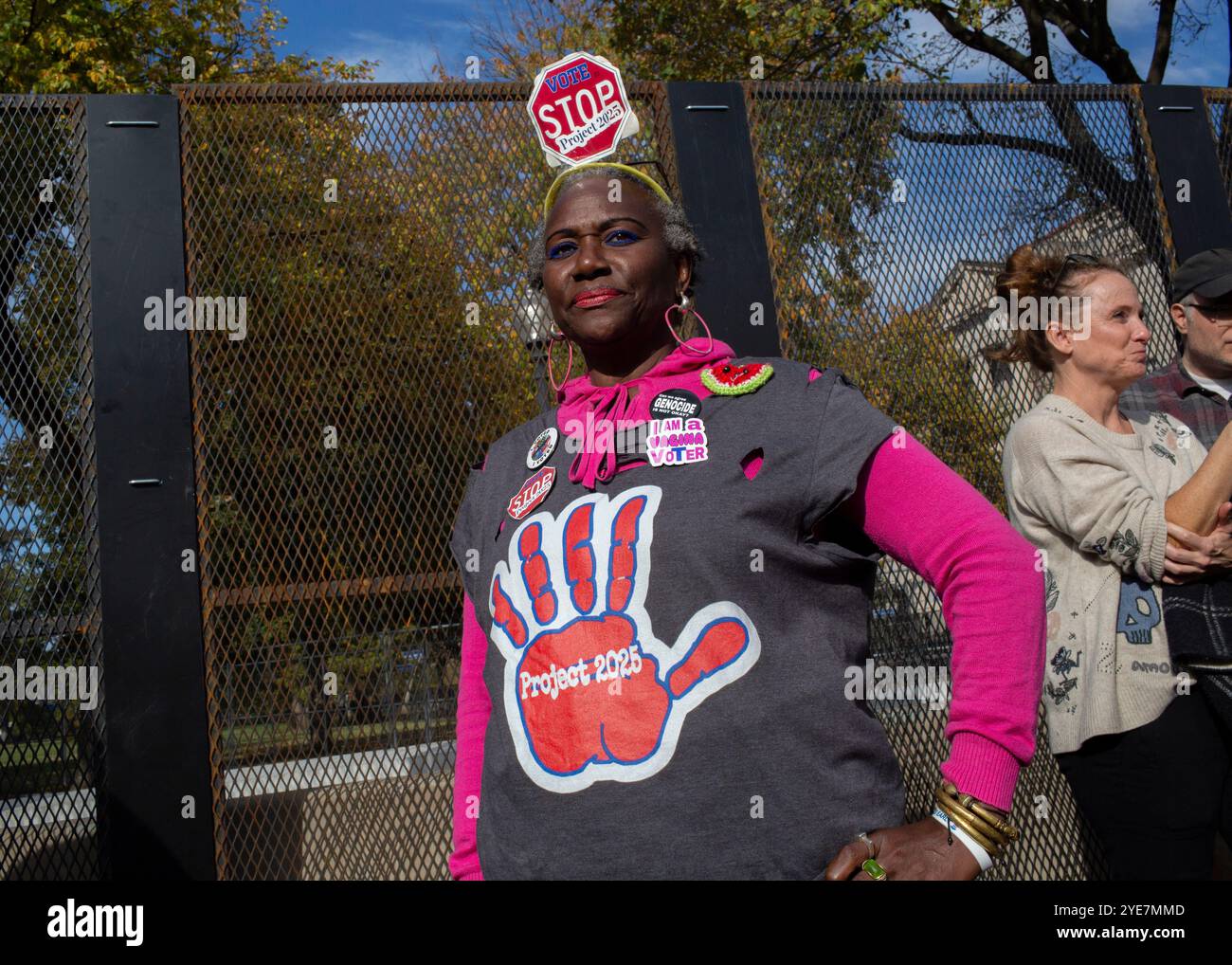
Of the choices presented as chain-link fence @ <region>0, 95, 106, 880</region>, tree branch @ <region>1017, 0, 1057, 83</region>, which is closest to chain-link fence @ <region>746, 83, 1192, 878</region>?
chain-link fence @ <region>0, 95, 106, 880</region>

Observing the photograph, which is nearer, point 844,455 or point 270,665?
point 844,455

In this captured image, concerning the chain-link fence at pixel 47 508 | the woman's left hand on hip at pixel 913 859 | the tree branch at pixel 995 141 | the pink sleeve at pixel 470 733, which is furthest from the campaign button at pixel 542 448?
the tree branch at pixel 995 141

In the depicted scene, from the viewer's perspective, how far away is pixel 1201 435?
302 centimetres

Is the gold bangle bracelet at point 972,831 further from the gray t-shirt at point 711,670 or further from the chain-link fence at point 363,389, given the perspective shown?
the chain-link fence at point 363,389

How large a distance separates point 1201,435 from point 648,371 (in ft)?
6.21

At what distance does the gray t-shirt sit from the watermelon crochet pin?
1.1 inches

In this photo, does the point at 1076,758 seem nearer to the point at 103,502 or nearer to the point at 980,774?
the point at 980,774

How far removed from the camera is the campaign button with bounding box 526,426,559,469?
1.96 metres

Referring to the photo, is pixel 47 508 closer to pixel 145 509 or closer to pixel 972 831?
pixel 145 509

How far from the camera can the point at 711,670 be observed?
5.31ft

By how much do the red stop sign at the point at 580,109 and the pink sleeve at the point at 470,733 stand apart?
145cm

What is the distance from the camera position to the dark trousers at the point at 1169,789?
2453mm

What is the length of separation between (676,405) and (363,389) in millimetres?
1692
